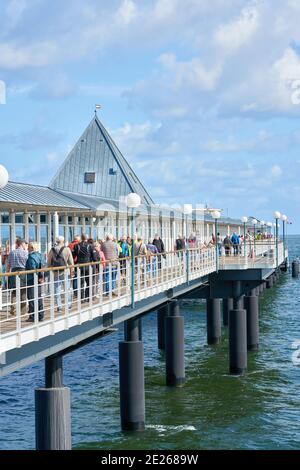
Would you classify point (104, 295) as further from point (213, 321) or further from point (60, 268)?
point (213, 321)

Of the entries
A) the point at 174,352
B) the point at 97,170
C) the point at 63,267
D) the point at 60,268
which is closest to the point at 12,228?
the point at 174,352

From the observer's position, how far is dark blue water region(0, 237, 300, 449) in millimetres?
24031

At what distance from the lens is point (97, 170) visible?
293ft

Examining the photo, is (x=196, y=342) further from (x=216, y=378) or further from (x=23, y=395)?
(x=23, y=395)

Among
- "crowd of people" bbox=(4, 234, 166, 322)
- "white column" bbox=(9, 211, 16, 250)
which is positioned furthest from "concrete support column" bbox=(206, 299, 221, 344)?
"crowd of people" bbox=(4, 234, 166, 322)

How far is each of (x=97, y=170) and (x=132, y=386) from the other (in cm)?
6666

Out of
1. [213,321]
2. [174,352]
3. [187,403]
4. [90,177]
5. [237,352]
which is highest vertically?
[90,177]

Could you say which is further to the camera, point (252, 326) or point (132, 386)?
point (252, 326)

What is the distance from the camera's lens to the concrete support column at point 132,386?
23.6 meters

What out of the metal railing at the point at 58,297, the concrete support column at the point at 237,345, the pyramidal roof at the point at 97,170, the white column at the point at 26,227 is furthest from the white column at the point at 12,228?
the pyramidal roof at the point at 97,170

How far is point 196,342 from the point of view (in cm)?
4300

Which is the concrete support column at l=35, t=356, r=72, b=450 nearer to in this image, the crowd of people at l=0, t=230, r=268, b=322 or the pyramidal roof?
the crowd of people at l=0, t=230, r=268, b=322
